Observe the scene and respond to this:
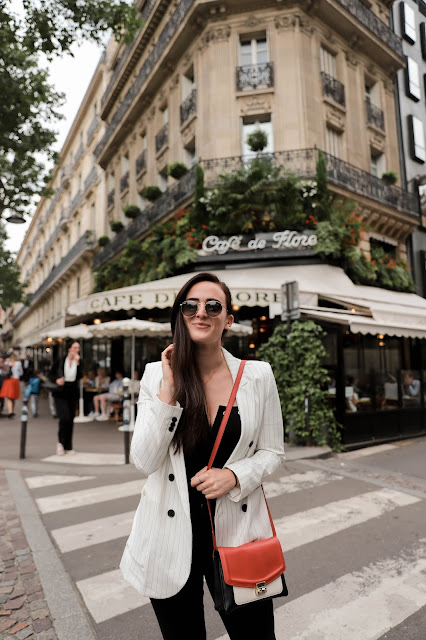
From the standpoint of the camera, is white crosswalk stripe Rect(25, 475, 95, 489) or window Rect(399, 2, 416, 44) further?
window Rect(399, 2, 416, 44)

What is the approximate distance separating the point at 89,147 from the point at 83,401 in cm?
2084

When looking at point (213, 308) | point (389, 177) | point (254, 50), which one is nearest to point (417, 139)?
point (389, 177)

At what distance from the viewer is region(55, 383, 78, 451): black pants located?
23.9 ft

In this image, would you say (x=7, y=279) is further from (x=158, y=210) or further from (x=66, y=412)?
(x=66, y=412)

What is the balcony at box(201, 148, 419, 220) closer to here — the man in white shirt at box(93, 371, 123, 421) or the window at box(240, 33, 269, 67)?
the window at box(240, 33, 269, 67)

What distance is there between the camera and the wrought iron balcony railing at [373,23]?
51.2ft

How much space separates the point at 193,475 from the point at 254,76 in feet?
51.7

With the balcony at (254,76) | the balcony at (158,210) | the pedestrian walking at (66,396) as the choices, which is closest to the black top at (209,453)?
the pedestrian walking at (66,396)

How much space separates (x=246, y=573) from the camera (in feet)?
4.82

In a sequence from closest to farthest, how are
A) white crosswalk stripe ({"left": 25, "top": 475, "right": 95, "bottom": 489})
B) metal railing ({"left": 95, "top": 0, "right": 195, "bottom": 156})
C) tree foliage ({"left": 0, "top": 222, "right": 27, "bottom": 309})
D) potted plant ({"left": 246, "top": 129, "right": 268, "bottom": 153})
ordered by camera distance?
white crosswalk stripe ({"left": 25, "top": 475, "right": 95, "bottom": 489}), potted plant ({"left": 246, "top": 129, "right": 268, "bottom": 153}), metal railing ({"left": 95, "top": 0, "right": 195, "bottom": 156}), tree foliage ({"left": 0, "top": 222, "right": 27, "bottom": 309})

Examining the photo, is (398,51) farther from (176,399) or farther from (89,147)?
(176,399)

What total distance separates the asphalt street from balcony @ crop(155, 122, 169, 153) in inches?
557

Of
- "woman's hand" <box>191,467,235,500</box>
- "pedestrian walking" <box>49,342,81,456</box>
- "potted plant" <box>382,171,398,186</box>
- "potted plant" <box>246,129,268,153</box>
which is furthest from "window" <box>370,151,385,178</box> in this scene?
"woman's hand" <box>191,467,235,500</box>

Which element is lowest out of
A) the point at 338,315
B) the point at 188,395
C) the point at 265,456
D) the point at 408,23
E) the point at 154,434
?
the point at 265,456
